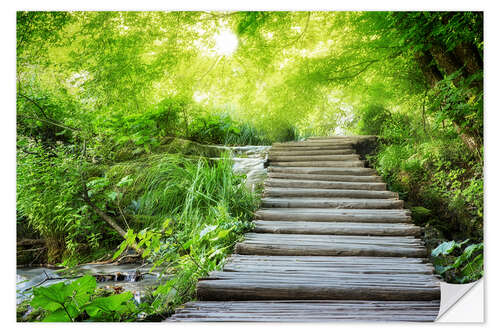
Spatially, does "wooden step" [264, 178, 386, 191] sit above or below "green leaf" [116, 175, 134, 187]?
below

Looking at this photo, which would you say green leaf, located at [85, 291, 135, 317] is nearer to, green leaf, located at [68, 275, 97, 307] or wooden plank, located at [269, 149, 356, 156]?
green leaf, located at [68, 275, 97, 307]

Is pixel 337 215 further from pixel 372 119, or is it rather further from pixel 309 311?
pixel 372 119

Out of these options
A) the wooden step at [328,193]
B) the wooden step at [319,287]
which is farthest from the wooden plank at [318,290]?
the wooden step at [328,193]

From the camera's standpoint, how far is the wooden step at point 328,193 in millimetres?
2746

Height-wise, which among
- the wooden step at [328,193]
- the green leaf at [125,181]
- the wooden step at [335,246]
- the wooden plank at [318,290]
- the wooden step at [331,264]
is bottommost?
the wooden plank at [318,290]

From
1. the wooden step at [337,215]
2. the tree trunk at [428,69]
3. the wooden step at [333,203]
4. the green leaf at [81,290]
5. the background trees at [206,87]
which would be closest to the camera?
the green leaf at [81,290]

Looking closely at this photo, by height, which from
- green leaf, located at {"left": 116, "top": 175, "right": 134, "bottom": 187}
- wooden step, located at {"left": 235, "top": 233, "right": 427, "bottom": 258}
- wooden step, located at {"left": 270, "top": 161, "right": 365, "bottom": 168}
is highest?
wooden step, located at {"left": 270, "top": 161, "right": 365, "bottom": 168}

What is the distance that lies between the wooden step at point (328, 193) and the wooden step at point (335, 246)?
70cm

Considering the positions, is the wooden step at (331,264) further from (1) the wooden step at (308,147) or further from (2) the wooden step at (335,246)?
(1) the wooden step at (308,147)

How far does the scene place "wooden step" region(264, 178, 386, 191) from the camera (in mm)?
2879

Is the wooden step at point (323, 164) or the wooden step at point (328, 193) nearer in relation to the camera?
the wooden step at point (328, 193)

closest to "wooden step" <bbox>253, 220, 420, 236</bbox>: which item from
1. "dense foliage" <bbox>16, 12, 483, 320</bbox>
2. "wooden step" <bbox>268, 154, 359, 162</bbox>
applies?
"dense foliage" <bbox>16, 12, 483, 320</bbox>
